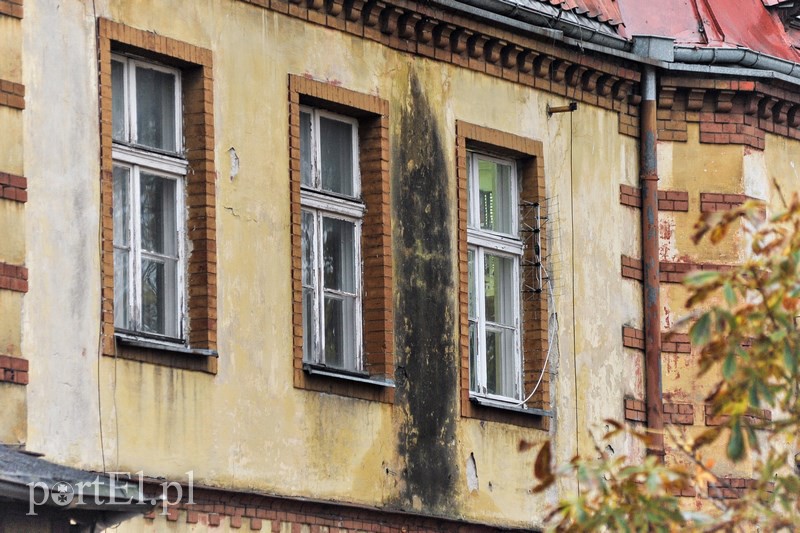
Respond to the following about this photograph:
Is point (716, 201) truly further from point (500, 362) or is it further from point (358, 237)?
point (358, 237)

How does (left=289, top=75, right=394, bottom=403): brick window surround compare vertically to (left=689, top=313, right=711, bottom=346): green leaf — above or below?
above

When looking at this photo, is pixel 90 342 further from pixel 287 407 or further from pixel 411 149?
pixel 411 149

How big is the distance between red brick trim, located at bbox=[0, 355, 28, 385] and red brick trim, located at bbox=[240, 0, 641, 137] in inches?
142

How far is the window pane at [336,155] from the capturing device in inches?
693

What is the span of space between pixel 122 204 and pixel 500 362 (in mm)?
4321

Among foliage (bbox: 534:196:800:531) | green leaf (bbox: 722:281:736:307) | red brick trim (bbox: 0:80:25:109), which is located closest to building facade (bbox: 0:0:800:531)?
red brick trim (bbox: 0:80:25:109)

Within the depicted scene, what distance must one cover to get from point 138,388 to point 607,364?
5.50 meters

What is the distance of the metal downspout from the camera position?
781 inches

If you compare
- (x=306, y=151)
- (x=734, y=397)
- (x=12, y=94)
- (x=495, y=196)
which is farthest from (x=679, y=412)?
(x=734, y=397)

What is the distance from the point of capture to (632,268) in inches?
786

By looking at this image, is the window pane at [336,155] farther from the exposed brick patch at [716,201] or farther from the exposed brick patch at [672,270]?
the exposed brick patch at [716,201]

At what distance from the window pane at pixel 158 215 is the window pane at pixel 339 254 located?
1672 mm

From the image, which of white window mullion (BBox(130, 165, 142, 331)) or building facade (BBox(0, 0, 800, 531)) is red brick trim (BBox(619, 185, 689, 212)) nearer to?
building facade (BBox(0, 0, 800, 531))

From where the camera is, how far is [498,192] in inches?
757
